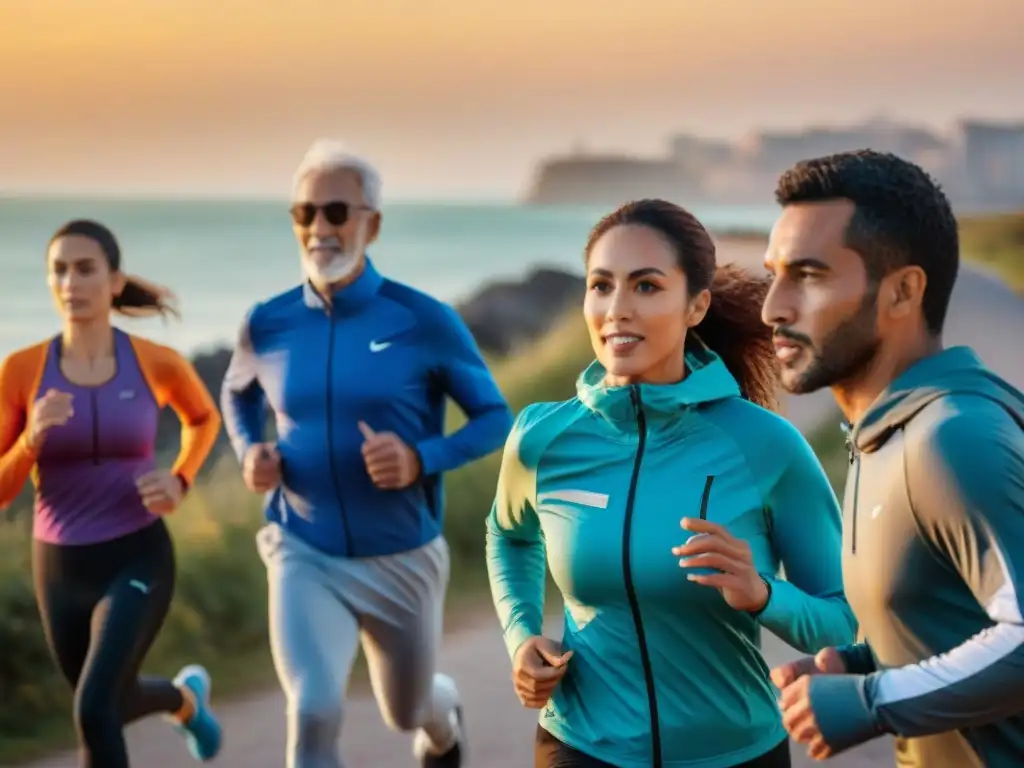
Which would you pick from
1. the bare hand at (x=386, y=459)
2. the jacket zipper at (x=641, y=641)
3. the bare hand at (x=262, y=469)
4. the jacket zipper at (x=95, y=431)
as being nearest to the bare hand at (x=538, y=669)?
the jacket zipper at (x=641, y=641)

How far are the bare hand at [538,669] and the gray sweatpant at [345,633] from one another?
119cm

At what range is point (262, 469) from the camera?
414 cm

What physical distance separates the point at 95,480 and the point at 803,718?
2.94 meters

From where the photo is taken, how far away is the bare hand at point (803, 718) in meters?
2.06

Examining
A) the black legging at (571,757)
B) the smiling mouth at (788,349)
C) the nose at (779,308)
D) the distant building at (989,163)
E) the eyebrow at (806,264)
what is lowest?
the black legging at (571,757)

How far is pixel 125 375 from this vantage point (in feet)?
15.1

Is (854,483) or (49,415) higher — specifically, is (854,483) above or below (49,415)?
above

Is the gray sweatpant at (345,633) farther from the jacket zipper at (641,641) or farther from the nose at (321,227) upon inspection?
the jacket zipper at (641,641)

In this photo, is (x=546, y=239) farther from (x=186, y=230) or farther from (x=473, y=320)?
(x=186, y=230)

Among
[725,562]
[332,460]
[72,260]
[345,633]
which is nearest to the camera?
[725,562]

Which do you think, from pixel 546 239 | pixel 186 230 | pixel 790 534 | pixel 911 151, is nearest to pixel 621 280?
pixel 790 534

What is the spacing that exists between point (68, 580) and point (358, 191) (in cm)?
147

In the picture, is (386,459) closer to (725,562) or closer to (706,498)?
(706,498)

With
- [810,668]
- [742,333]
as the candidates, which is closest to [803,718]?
[810,668]
